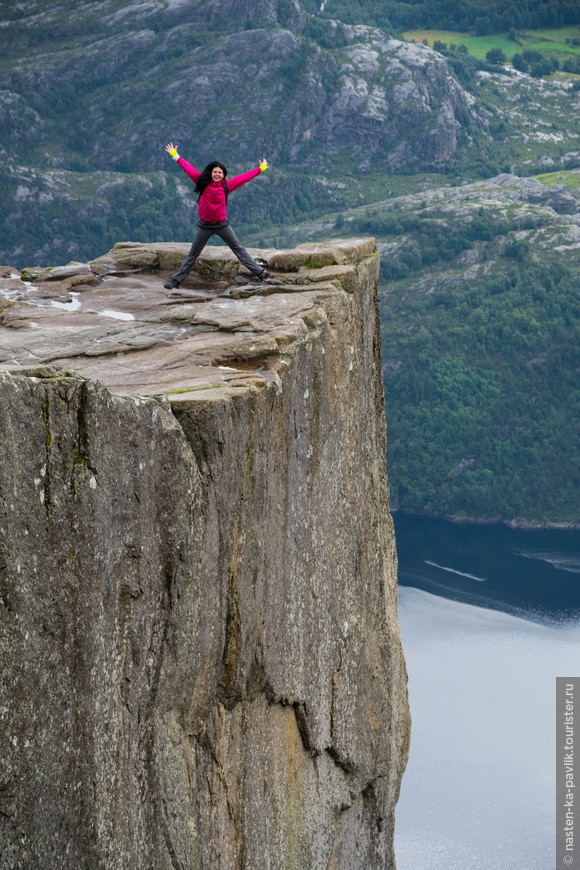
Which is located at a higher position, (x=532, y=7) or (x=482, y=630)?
(x=532, y=7)

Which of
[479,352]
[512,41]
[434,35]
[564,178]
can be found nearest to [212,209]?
[479,352]

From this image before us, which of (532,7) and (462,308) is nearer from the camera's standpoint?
(462,308)

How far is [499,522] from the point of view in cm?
7044

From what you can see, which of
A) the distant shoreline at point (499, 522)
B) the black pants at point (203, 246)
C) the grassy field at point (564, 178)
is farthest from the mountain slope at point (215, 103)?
the black pants at point (203, 246)

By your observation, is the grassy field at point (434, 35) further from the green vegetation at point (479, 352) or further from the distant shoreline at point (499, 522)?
the distant shoreline at point (499, 522)

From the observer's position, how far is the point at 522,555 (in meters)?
60.1

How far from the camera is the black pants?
1455 cm

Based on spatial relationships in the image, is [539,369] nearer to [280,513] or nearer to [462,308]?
[462,308]

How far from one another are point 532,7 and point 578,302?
7053 centimetres

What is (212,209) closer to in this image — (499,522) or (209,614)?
(209,614)

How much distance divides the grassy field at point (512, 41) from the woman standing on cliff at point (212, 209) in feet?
417

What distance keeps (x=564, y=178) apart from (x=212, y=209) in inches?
3823

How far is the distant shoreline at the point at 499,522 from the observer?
68562mm

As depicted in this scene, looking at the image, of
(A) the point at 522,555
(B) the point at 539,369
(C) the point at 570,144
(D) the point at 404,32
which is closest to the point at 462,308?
(B) the point at 539,369
